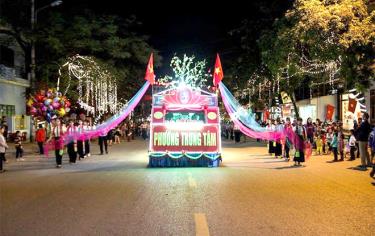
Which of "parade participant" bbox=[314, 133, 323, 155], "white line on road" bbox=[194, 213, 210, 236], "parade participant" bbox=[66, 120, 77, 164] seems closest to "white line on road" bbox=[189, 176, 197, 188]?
"white line on road" bbox=[194, 213, 210, 236]

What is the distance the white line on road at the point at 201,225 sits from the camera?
702 centimetres

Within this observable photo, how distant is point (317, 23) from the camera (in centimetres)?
1855

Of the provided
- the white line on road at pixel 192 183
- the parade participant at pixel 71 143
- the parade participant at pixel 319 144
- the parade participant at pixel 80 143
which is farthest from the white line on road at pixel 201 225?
the parade participant at pixel 319 144

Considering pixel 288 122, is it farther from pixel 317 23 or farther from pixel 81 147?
pixel 81 147

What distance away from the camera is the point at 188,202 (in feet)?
31.4

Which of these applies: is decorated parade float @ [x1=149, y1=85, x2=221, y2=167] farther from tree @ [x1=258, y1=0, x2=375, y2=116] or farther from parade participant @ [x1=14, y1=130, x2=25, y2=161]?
parade participant @ [x1=14, y1=130, x2=25, y2=161]

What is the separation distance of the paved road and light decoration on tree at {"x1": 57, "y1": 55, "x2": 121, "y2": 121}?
18.7 metres

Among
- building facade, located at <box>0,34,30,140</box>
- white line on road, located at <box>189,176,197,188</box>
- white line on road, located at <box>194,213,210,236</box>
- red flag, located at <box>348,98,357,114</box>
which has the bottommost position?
white line on road, located at <box>194,213,210,236</box>

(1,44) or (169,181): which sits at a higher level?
(1,44)

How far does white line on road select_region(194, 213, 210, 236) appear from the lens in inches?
276

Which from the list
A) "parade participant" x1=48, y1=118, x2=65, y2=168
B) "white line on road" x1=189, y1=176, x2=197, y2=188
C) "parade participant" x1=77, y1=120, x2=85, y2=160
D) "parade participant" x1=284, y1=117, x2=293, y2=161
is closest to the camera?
"white line on road" x1=189, y1=176, x2=197, y2=188

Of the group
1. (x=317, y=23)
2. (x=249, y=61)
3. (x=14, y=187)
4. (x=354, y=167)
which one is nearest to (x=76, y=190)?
(x=14, y=187)

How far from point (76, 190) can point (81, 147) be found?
1004cm

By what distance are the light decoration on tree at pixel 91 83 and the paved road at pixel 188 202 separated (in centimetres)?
1871
